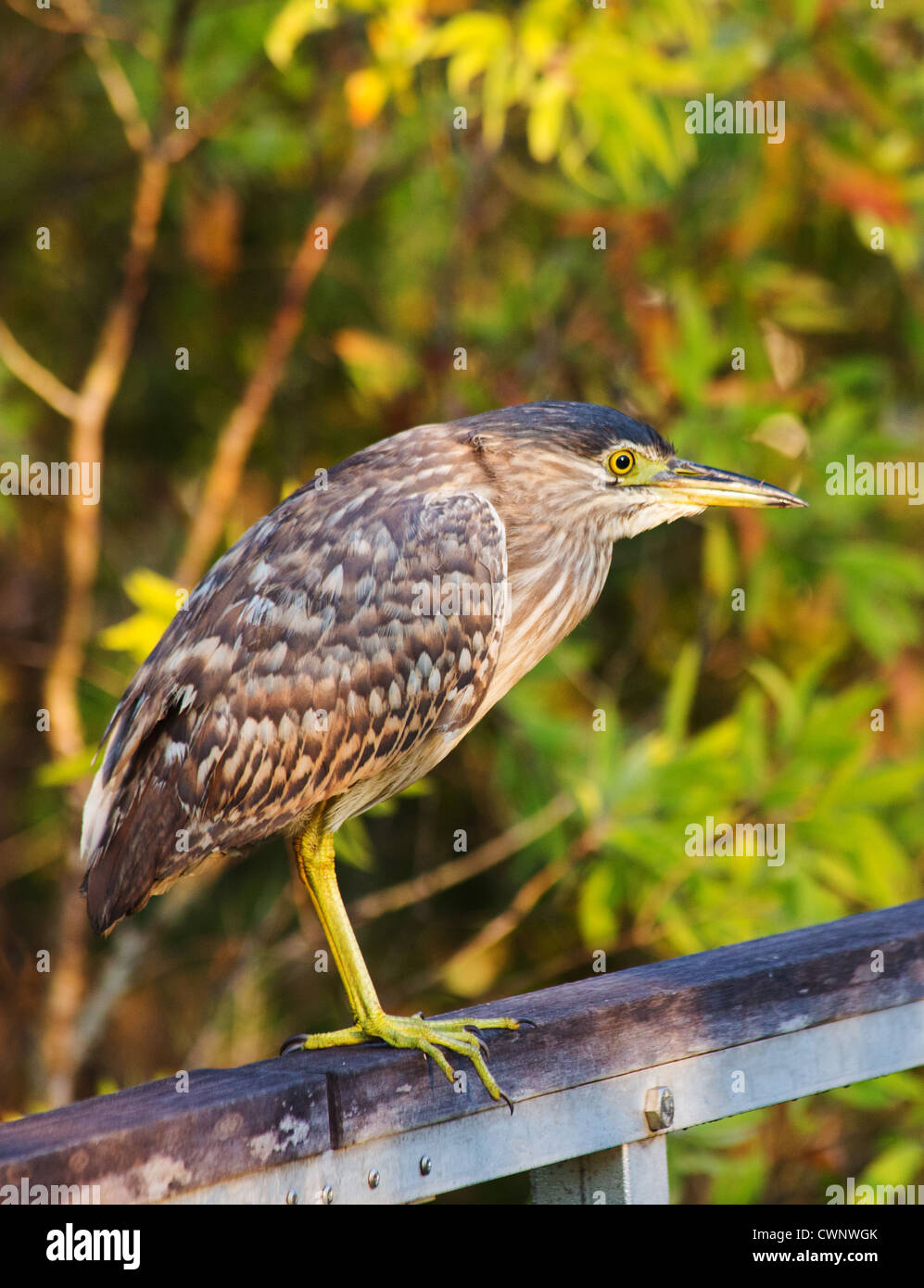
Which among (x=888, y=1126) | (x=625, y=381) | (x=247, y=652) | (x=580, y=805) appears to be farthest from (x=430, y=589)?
(x=888, y=1126)

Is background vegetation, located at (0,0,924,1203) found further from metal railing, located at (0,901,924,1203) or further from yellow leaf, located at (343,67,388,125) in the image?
metal railing, located at (0,901,924,1203)

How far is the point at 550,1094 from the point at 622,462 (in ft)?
4.59

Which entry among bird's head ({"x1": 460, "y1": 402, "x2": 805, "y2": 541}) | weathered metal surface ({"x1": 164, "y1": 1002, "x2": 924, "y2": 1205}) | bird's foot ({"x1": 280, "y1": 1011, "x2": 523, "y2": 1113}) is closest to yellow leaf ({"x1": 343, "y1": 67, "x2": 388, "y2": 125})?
bird's head ({"x1": 460, "y1": 402, "x2": 805, "y2": 541})

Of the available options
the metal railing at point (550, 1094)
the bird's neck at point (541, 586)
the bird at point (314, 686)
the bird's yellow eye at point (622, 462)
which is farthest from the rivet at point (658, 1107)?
the bird's yellow eye at point (622, 462)

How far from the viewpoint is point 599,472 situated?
3047mm

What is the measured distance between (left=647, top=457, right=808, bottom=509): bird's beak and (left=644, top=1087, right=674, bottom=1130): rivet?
1300 millimetres

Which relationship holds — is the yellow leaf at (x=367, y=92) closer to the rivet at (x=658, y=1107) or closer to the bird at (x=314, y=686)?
the bird at (x=314, y=686)

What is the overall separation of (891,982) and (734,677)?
147 inches

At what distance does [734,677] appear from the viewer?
19.8ft

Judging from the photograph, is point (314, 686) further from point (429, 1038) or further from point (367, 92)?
point (367, 92)

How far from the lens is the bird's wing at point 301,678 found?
2.69m

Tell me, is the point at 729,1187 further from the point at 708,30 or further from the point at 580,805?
the point at 708,30

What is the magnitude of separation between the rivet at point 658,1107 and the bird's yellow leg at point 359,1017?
20 cm

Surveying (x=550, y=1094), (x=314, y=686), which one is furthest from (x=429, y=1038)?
(x=314, y=686)
